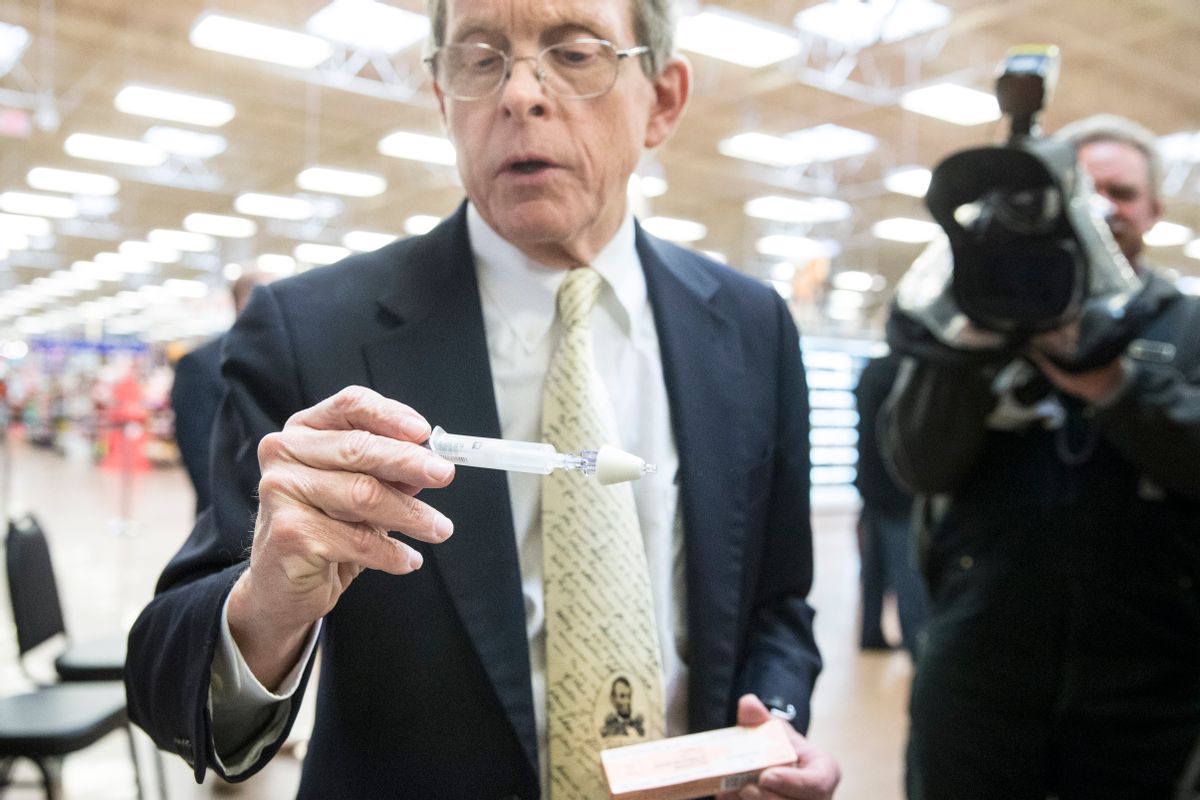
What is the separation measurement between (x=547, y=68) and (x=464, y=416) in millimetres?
381

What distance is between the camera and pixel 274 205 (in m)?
14.6

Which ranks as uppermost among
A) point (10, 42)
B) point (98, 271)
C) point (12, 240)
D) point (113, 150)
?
point (10, 42)

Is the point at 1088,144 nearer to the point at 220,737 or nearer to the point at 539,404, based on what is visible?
the point at 539,404

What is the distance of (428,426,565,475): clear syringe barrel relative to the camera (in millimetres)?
730

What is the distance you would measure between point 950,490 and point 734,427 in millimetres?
641

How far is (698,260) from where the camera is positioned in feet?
4.09

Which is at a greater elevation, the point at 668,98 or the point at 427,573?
the point at 668,98

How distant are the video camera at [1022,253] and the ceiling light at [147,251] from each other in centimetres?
1912

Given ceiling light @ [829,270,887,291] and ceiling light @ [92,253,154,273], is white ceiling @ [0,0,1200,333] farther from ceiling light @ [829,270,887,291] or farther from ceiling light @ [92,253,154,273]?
ceiling light @ [92,253,154,273]

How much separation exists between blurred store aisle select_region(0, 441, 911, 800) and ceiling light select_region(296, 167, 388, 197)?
4.68 meters

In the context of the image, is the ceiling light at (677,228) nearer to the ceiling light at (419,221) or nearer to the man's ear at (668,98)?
the ceiling light at (419,221)

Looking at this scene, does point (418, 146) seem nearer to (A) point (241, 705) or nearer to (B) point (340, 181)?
(B) point (340, 181)

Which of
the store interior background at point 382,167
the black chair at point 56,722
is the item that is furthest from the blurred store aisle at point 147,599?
the black chair at point 56,722

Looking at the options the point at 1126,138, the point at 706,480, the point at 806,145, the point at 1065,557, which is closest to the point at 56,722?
the point at 706,480
